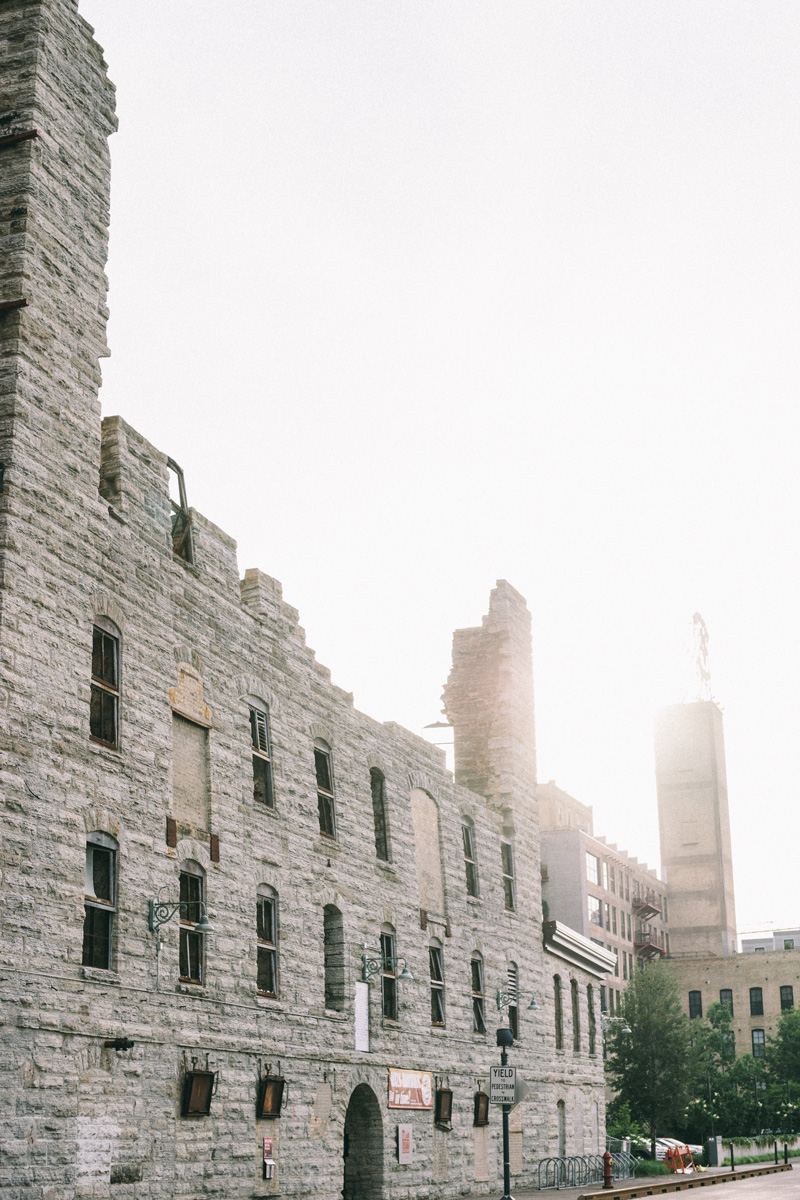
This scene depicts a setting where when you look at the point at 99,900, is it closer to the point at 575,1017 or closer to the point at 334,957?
the point at 334,957

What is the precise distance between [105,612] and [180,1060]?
676 centimetres

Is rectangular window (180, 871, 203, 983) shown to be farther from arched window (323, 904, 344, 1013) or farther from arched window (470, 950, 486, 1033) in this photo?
arched window (470, 950, 486, 1033)

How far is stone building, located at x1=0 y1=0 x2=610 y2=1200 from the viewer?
16.8 metres

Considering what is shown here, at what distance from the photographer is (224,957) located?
2133 cm

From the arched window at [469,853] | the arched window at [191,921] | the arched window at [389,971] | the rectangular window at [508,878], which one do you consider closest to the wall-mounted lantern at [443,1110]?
the arched window at [389,971]

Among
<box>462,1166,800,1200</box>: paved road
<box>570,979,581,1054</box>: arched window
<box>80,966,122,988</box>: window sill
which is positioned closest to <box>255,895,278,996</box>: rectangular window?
<box>80,966,122,988</box>: window sill

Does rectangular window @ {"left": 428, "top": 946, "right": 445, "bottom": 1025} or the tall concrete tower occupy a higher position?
the tall concrete tower

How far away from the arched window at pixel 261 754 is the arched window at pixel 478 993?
1175cm

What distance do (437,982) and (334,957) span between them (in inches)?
234

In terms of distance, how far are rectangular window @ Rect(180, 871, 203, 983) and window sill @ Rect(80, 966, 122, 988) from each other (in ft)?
7.39

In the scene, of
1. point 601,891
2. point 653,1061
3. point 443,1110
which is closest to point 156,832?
point 443,1110

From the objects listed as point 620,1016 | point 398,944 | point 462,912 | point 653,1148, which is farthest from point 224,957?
point 620,1016

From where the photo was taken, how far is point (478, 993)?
33.7m

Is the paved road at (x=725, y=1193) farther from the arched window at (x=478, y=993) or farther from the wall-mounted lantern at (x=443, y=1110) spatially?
the arched window at (x=478, y=993)
